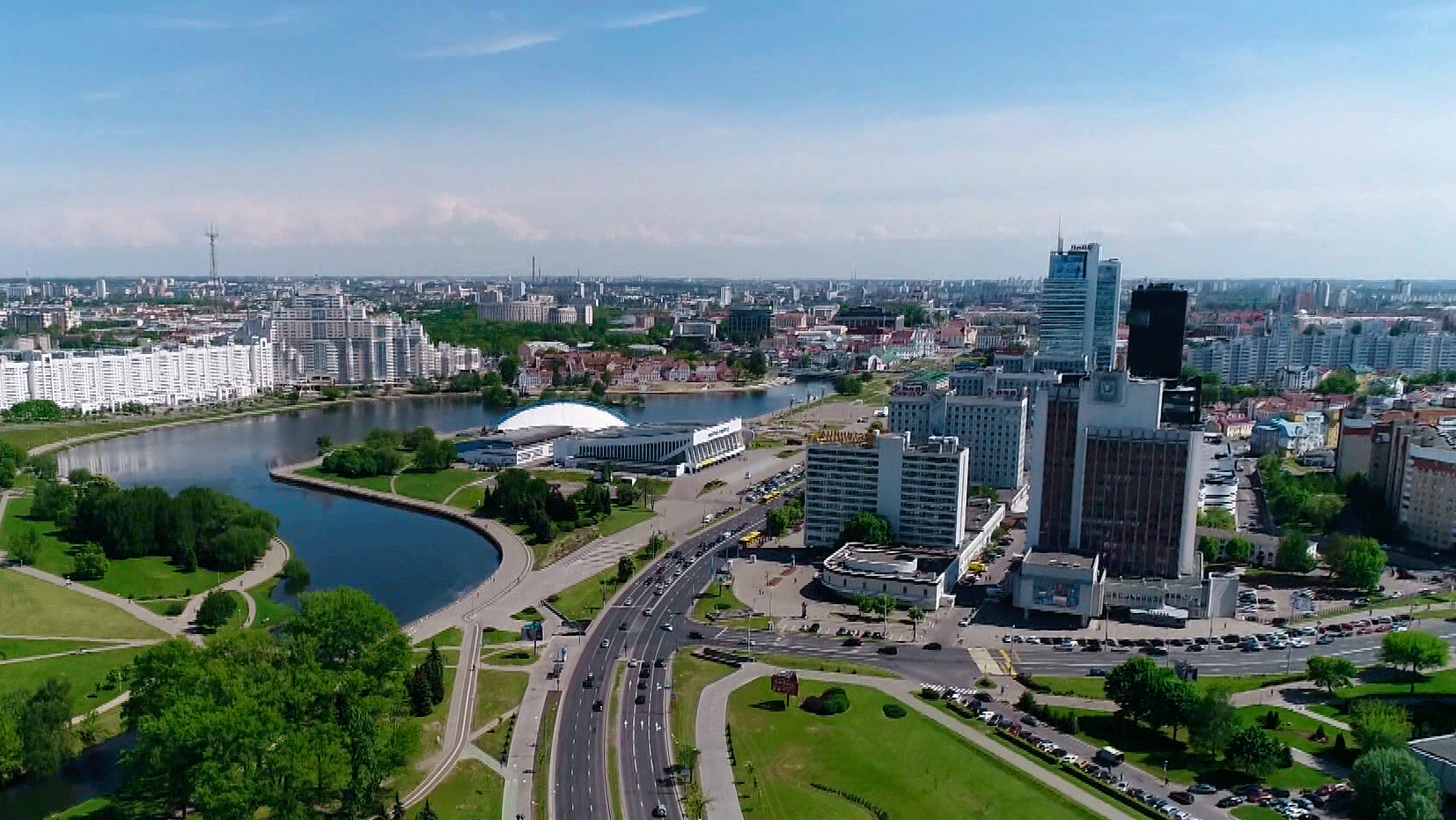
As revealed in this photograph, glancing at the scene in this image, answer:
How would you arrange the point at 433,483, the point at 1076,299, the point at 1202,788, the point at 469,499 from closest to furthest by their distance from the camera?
the point at 1202,788 → the point at 469,499 → the point at 433,483 → the point at 1076,299

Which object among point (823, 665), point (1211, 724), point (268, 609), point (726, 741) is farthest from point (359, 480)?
point (1211, 724)

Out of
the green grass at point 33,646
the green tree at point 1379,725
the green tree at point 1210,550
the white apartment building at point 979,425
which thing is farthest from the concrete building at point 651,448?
the green tree at point 1379,725

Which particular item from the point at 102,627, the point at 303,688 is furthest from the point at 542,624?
the point at 102,627

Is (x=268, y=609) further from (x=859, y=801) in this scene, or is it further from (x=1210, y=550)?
(x=1210, y=550)

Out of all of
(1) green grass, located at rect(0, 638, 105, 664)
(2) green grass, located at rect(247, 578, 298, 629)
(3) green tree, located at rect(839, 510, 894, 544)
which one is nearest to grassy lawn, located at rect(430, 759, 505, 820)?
(2) green grass, located at rect(247, 578, 298, 629)

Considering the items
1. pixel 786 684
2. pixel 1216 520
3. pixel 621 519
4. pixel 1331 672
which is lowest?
pixel 621 519

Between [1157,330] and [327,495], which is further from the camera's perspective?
[1157,330]

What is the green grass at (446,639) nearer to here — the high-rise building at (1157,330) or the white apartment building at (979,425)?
the white apartment building at (979,425)

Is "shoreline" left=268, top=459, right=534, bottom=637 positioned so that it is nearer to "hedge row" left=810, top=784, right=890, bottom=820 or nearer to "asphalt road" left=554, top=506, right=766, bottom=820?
"asphalt road" left=554, top=506, right=766, bottom=820
